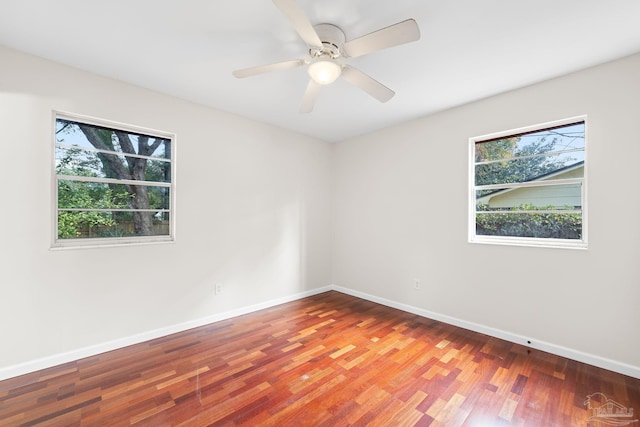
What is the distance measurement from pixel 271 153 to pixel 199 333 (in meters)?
2.41

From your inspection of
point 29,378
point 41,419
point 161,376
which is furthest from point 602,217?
point 29,378

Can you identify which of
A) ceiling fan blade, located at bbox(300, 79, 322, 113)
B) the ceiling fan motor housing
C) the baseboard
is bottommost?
the baseboard

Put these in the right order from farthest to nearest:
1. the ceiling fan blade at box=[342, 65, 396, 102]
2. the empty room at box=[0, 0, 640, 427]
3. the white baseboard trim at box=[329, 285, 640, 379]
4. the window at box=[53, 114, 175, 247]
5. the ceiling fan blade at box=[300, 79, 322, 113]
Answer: the window at box=[53, 114, 175, 247]
the white baseboard trim at box=[329, 285, 640, 379]
the ceiling fan blade at box=[300, 79, 322, 113]
the ceiling fan blade at box=[342, 65, 396, 102]
the empty room at box=[0, 0, 640, 427]

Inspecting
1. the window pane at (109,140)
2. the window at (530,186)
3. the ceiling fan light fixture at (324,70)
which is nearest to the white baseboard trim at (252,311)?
the window at (530,186)

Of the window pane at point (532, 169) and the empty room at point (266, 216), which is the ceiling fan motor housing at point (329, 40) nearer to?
the empty room at point (266, 216)

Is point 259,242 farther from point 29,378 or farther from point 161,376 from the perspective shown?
point 29,378

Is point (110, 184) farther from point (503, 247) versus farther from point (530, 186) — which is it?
point (530, 186)

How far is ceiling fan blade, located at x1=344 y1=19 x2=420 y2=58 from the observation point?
1417 millimetres

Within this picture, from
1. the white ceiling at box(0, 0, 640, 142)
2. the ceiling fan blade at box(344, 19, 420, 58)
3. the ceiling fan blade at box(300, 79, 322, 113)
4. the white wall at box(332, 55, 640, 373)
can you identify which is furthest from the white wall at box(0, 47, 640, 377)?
the ceiling fan blade at box(344, 19, 420, 58)

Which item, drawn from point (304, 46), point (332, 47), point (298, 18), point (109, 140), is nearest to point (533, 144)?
point (332, 47)

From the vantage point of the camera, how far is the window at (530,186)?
2514mm

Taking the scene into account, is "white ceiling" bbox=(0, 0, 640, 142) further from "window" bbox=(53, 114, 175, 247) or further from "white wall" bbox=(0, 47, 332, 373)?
"window" bbox=(53, 114, 175, 247)

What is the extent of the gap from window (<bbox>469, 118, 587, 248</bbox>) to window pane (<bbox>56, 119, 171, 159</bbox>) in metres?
3.52

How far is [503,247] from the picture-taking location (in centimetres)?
281
